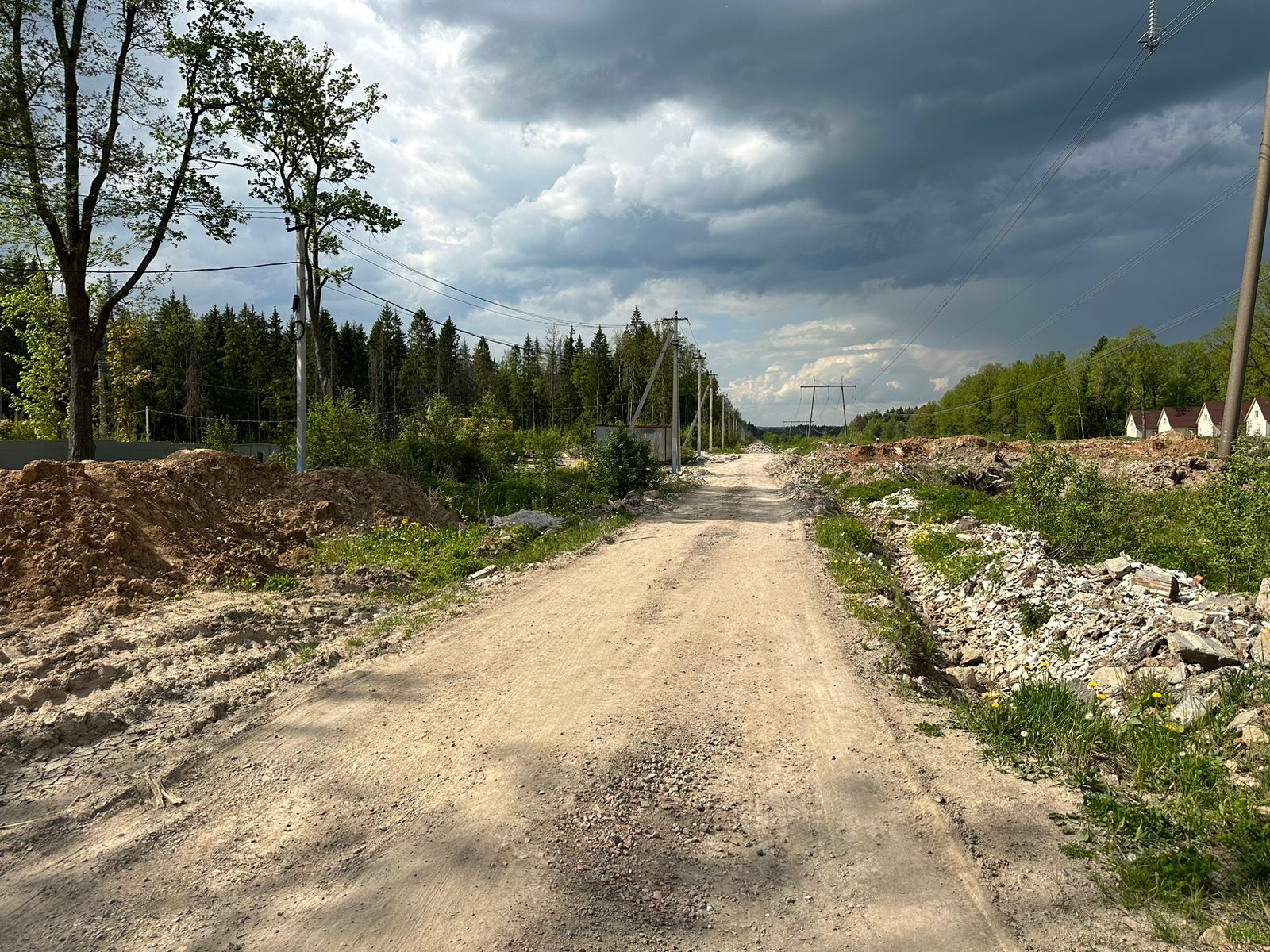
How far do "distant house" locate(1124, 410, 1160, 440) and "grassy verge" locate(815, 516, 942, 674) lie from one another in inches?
3149

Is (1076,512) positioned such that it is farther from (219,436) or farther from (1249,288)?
(219,436)

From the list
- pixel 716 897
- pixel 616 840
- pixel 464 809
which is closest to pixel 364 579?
pixel 464 809

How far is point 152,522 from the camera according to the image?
32.2 feet

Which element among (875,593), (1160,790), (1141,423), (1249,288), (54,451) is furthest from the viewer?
(1141,423)

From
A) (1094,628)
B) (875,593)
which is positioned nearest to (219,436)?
(875,593)

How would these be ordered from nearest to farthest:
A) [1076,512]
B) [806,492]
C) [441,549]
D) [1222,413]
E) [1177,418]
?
[1076,512], [441,549], [806,492], [1222,413], [1177,418]

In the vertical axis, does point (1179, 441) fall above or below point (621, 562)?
above

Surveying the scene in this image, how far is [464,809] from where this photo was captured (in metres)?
3.91

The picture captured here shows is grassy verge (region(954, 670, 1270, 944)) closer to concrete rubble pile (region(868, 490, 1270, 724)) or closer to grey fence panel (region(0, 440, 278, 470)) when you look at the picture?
concrete rubble pile (region(868, 490, 1270, 724))

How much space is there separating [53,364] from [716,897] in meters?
36.2

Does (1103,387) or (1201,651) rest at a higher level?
(1103,387)

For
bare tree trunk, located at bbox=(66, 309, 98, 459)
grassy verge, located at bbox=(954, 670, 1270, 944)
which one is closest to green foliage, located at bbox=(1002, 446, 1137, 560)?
grassy verge, located at bbox=(954, 670, 1270, 944)

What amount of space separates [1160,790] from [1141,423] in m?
90.5

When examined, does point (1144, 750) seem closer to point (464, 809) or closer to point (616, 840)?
point (616, 840)
